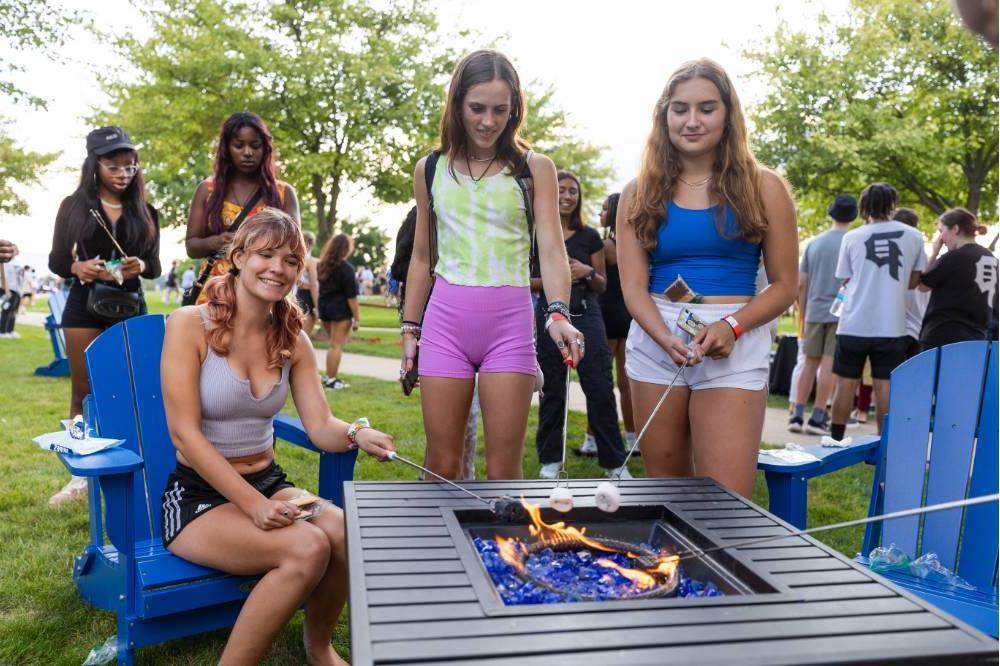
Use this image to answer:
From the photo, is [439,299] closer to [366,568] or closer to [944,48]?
[366,568]

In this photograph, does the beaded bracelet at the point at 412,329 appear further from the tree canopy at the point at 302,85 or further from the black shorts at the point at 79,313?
the tree canopy at the point at 302,85

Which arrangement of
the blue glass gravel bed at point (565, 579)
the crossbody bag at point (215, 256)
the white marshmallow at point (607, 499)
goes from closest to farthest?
the blue glass gravel bed at point (565, 579), the white marshmallow at point (607, 499), the crossbody bag at point (215, 256)

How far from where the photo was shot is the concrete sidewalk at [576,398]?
605 centimetres

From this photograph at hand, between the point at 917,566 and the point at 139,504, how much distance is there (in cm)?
252

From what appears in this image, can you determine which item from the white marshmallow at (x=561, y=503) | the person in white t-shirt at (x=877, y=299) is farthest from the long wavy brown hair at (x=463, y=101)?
the person in white t-shirt at (x=877, y=299)

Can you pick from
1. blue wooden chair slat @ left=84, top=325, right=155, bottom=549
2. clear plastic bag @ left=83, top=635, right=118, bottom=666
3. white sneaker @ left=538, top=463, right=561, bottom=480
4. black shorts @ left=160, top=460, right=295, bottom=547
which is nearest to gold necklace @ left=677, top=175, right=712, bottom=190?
black shorts @ left=160, top=460, right=295, bottom=547

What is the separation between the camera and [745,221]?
8.02ft

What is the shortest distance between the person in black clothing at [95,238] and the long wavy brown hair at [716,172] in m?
2.45

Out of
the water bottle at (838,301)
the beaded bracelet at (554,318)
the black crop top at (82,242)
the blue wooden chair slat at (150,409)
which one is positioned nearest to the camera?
the beaded bracelet at (554,318)

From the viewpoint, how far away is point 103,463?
7.29ft

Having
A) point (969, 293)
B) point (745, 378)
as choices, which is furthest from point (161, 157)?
point (745, 378)

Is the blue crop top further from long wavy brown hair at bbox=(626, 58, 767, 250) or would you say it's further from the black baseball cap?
the black baseball cap

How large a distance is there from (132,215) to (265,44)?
43.5 ft

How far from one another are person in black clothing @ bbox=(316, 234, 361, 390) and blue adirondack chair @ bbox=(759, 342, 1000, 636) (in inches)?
241
